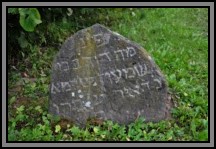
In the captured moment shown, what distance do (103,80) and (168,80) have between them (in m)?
1.20

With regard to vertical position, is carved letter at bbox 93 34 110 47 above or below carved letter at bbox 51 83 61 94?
above

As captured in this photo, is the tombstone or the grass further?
the tombstone

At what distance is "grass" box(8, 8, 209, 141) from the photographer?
527cm

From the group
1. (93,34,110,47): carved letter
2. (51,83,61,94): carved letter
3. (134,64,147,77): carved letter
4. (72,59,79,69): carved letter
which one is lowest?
(51,83,61,94): carved letter

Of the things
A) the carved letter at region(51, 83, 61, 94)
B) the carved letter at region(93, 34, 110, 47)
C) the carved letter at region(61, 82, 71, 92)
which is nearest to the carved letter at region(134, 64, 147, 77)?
the carved letter at region(93, 34, 110, 47)

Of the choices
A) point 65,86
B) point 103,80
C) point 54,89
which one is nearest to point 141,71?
point 103,80

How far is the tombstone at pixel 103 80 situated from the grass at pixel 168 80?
147mm

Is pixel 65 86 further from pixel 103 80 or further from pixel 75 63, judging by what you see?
pixel 103 80

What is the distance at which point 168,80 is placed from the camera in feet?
20.7

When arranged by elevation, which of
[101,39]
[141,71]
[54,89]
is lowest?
[54,89]

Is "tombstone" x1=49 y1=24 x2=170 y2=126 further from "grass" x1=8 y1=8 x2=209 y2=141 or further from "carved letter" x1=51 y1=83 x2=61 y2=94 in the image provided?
"grass" x1=8 y1=8 x2=209 y2=141

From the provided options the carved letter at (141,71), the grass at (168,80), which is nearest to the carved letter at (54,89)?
the grass at (168,80)

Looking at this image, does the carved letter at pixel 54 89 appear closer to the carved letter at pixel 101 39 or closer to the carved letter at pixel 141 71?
the carved letter at pixel 101 39

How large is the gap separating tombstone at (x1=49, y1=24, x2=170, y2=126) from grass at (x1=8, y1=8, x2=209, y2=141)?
5.8 inches
